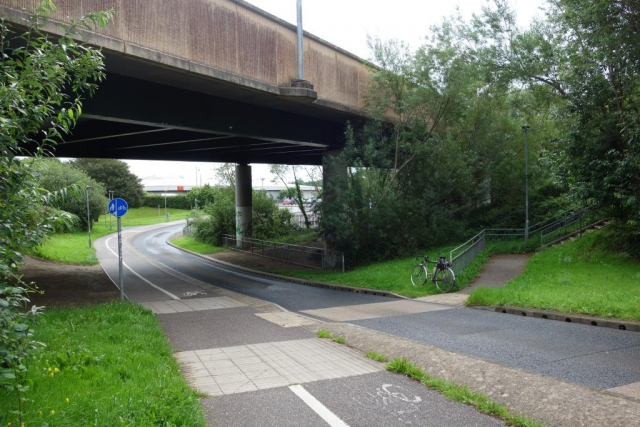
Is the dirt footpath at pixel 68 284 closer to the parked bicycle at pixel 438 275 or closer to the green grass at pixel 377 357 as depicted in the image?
the green grass at pixel 377 357

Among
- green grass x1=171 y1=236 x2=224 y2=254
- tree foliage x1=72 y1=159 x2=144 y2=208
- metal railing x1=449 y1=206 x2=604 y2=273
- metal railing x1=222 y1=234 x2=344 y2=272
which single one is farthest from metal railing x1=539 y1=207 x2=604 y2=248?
tree foliage x1=72 y1=159 x2=144 y2=208

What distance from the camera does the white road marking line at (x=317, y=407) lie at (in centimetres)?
499

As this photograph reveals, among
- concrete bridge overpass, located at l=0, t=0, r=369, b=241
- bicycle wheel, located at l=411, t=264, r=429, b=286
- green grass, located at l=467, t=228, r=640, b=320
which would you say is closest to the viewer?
green grass, located at l=467, t=228, r=640, b=320

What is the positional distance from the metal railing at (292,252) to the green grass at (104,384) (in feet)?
53.1

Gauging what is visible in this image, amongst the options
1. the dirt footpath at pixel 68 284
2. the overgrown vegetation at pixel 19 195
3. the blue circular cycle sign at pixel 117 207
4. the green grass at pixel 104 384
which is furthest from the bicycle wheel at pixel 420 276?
the overgrown vegetation at pixel 19 195

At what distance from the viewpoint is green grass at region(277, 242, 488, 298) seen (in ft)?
55.8

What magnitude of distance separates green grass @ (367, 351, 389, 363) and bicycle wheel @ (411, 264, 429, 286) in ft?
32.5

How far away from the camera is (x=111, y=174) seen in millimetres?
78375

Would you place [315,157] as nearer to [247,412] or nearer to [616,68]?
[616,68]

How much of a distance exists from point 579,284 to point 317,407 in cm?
1140

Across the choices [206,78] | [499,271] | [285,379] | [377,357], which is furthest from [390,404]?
[499,271]

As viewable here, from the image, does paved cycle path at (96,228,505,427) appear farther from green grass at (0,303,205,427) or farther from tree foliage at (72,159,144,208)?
tree foliage at (72,159,144,208)

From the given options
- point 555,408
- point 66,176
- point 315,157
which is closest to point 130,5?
point 555,408

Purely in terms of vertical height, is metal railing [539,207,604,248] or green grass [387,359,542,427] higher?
metal railing [539,207,604,248]
